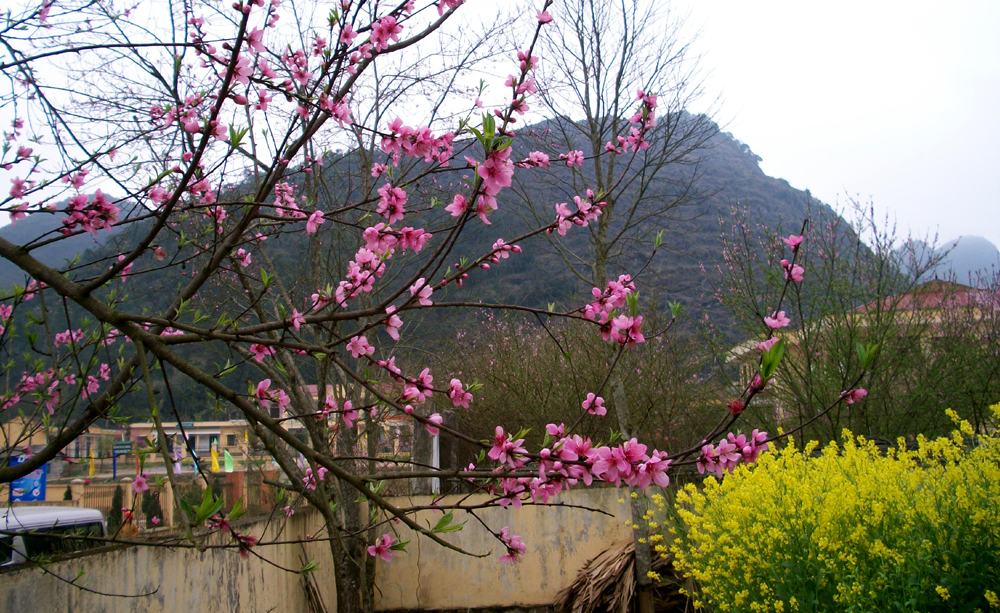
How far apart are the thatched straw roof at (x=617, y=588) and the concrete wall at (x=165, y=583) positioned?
2883mm

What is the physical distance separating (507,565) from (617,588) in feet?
5.76

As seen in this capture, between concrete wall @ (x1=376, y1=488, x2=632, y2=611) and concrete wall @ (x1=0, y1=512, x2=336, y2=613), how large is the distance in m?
2.02

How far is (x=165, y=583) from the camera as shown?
12.6 feet

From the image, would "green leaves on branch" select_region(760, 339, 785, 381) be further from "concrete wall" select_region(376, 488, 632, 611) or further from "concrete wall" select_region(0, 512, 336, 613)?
"concrete wall" select_region(376, 488, 632, 611)

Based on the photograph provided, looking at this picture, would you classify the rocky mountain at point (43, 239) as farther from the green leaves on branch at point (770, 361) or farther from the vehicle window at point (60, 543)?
the green leaves on branch at point (770, 361)

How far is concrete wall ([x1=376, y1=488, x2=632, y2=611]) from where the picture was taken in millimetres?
7621

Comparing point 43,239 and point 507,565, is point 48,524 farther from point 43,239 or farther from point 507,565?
point 507,565

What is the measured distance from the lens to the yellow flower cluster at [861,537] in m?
2.41

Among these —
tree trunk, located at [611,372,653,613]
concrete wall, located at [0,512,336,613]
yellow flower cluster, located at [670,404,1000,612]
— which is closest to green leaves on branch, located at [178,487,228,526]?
concrete wall, located at [0,512,336,613]

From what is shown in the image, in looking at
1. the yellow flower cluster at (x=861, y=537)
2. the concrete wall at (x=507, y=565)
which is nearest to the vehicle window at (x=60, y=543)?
the concrete wall at (x=507, y=565)

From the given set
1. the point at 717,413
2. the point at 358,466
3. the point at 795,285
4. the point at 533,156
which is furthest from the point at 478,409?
the point at 533,156

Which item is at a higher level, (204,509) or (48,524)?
(204,509)

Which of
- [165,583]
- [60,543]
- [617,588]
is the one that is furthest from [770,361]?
[617,588]

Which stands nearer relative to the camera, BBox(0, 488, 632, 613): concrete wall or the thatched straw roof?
BBox(0, 488, 632, 613): concrete wall
